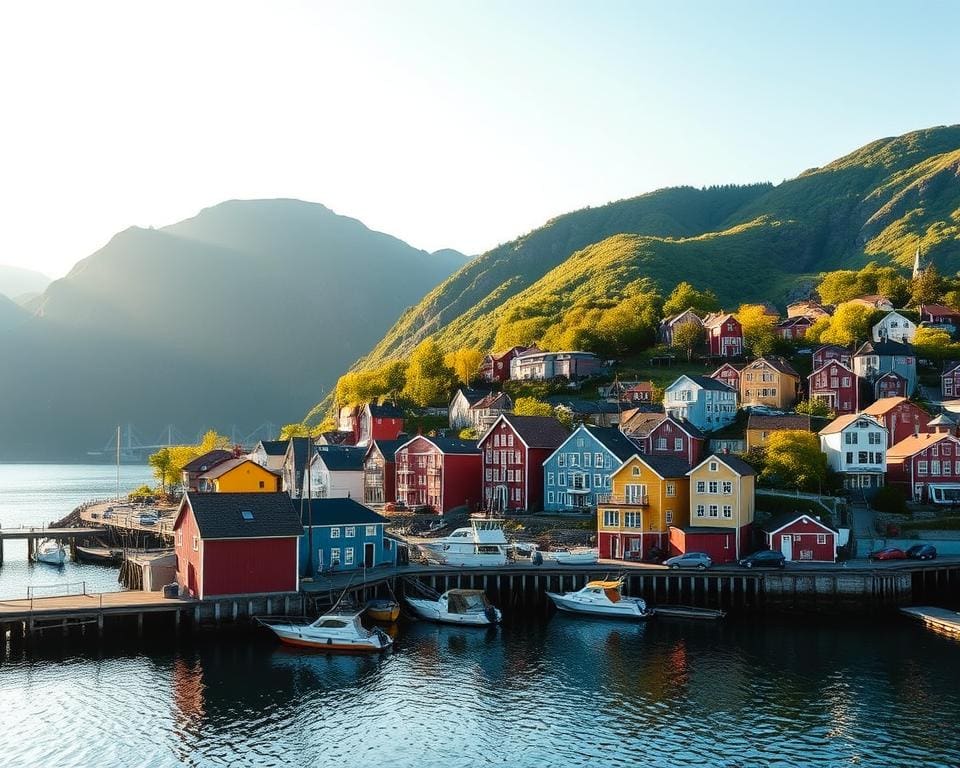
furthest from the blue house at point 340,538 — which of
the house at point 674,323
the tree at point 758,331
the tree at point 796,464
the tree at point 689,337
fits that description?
the house at point 674,323

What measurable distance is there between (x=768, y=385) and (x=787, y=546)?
42.7 meters

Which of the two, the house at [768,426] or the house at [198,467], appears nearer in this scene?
the house at [768,426]

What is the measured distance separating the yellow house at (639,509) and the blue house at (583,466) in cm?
1125

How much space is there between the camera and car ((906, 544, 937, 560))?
6266 centimetres

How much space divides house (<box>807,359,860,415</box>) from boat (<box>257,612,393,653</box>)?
6508cm

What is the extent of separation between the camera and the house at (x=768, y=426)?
279ft

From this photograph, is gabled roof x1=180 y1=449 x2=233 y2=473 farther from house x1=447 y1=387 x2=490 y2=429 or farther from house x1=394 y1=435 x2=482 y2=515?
house x1=447 y1=387 x2=490 y2=429

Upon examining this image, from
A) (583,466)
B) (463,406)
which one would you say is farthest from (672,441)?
(463,406)

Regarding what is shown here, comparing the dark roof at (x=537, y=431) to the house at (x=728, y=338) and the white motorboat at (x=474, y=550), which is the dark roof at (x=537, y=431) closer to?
the white motorboat at (x=474, y=550)

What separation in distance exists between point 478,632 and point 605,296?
13430cm

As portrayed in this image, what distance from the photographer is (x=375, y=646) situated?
1826 inches

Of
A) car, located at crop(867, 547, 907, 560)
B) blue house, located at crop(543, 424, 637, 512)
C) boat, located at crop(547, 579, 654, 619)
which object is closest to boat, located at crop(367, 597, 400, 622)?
boat, located at crop(547, 579, 654, 619)

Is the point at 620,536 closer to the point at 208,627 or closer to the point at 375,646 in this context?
the point at 375,646

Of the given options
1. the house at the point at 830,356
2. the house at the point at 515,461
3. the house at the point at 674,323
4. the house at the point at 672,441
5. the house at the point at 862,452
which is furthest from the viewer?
the house at the point at 674,323
